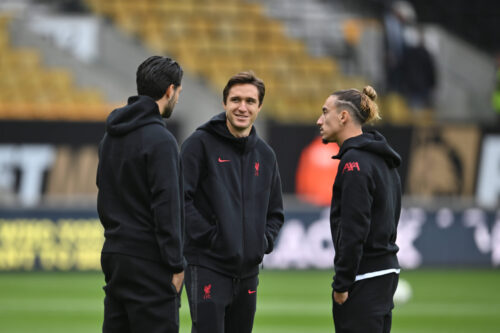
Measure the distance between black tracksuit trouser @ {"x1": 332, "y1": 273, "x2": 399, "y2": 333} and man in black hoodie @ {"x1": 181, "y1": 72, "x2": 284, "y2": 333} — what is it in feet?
2.03

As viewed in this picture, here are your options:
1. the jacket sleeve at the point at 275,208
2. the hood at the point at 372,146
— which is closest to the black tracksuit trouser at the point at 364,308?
the hood at the point at 372,146

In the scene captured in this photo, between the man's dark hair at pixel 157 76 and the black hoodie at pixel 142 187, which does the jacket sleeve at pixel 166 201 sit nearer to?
the black hoodie at pixel 142 187

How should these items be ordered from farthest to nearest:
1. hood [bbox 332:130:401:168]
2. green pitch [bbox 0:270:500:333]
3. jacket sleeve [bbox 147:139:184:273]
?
green pitch [bbox 0:270:500:333]
hood [bbox 332:130:401:168]
jacket sleeve [bbox 147:139:184:273]

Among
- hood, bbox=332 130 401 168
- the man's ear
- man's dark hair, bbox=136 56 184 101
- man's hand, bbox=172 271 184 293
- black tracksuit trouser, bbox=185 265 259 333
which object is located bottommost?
black tracksuit trouser, bbox=185 265 259 333

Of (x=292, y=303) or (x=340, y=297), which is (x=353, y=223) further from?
(x=292, y=303)

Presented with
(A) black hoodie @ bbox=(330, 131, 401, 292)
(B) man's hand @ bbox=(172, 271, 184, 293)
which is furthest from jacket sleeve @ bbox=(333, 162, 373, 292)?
(B) man's hand @ bbox=(172, 271, 184, 293)

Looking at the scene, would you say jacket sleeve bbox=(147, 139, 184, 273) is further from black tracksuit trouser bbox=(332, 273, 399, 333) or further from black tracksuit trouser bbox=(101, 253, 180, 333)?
black tracksuit trouser bbox=(332, 273, 399, 333)

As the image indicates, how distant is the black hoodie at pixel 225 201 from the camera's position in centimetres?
523

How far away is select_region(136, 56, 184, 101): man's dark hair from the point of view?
4703 mm

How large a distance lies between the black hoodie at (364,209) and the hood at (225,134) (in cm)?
64

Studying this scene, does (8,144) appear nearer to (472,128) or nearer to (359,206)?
(472,128)

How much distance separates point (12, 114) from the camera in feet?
59.1

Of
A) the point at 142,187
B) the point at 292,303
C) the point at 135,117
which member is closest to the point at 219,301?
the point at 142,187

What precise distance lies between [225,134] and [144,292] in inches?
43.8
